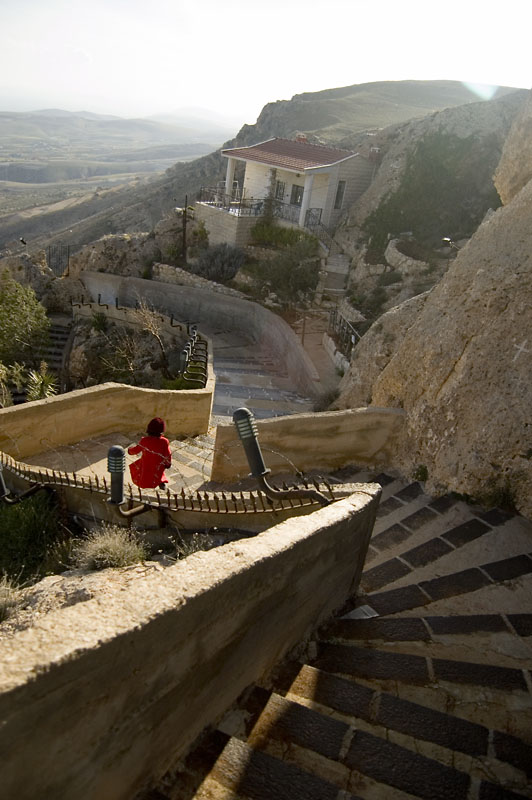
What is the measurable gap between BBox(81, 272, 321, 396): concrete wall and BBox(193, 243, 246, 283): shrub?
74.0 inches

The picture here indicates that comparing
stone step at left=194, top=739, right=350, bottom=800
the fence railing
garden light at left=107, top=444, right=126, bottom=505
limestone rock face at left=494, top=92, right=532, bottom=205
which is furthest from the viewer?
the fence railing

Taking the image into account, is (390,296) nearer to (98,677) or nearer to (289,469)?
(289,469)

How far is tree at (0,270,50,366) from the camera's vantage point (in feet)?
57.7

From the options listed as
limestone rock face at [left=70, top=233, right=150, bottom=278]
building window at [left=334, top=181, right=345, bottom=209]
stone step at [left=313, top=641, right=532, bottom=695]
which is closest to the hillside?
building window at [left=334, top=181, right=345, bottom=209]

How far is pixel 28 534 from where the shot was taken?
6723 millimetres

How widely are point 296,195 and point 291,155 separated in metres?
2.06

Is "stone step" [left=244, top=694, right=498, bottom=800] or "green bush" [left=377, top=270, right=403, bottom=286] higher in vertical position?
"stone step" [left=244, top=694, right=498, bottom=800]

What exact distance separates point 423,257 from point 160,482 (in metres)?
17.2

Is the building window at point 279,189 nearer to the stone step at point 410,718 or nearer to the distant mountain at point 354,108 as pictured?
the distant mountain at point 354,108

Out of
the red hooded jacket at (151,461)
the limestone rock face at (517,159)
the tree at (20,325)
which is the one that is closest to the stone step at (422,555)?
the red hooded jacket at (151,461)

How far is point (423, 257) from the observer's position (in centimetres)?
2089

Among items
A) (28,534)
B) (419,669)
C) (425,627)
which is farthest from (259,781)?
(28,534)

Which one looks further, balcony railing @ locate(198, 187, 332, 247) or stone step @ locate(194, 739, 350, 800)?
balcony railing @ locate(198, 187, 332, 247)

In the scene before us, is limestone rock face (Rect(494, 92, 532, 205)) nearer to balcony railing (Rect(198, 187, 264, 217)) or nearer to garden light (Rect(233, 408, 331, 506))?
garden light (Rect(233, 408, 331, 506))
